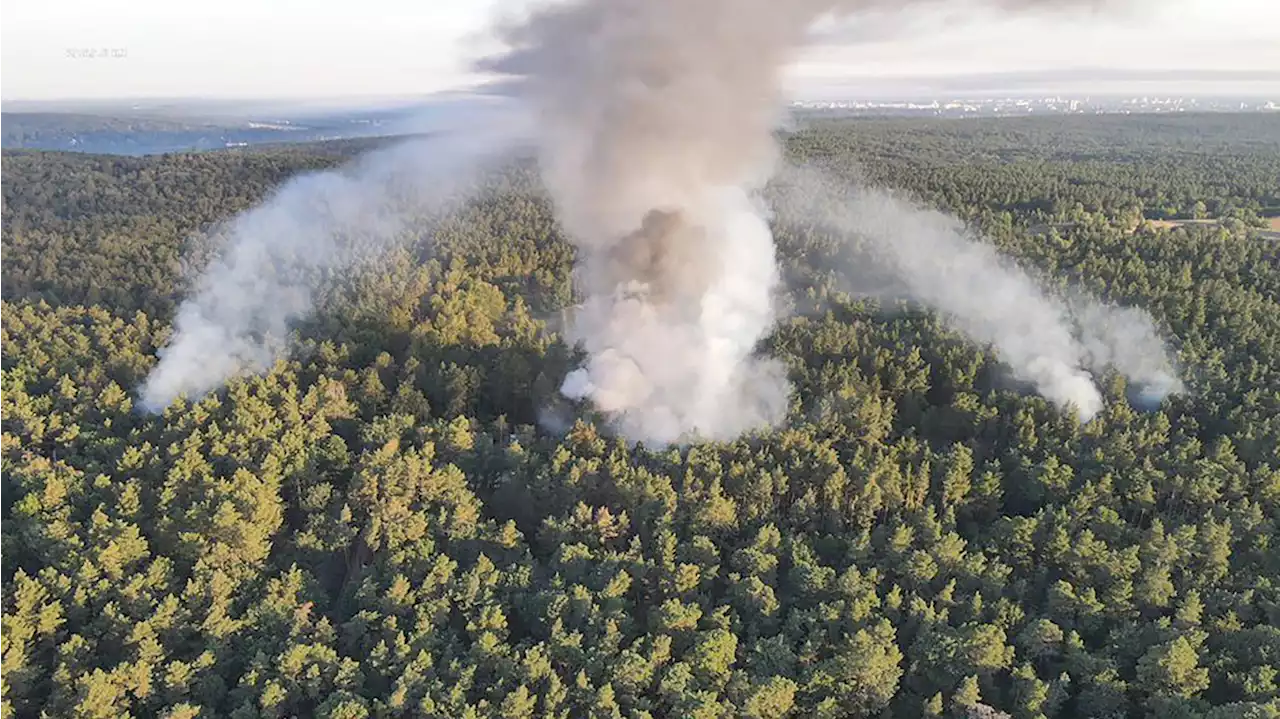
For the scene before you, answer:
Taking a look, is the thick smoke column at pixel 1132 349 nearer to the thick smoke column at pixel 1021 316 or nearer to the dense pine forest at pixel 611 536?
the thick smoke column at pixel 1021 316

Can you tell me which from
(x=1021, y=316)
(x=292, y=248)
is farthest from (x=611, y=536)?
(x=292, y=248)

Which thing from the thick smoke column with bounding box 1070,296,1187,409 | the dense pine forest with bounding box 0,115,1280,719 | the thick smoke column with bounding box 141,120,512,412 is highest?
the thick smoke column with bounding box 141,120,512,412

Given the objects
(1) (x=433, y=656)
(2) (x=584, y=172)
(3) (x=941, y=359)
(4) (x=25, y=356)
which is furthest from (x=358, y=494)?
(3) (x=941, y=359)

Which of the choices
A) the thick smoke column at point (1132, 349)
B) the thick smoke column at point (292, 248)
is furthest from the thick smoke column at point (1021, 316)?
the thick smoke column at point (292, 248)

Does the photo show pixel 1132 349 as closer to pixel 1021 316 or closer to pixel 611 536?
pixel 1021 316

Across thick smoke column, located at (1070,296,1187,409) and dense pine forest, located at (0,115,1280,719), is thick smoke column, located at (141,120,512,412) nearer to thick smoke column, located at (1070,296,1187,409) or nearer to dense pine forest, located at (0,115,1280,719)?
dense pine forest, located at (0,115,1280,719)

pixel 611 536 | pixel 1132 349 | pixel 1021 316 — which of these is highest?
pixel 1021 316

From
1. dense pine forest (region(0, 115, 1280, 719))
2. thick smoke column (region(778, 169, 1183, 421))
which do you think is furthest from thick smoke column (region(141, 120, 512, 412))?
thick smoke column (region(778, 169, 1183, 421))

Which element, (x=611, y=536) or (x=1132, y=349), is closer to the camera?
(x=611, y=536)
